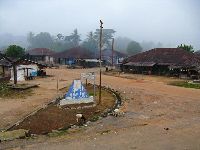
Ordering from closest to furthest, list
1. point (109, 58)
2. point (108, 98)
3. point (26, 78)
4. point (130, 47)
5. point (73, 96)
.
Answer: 1. point (73, 96)
2. point (108, 98)
3. point (26, 78)
4. point (109, 58)
5. point (130, 47)

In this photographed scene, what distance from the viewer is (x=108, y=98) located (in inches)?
1171

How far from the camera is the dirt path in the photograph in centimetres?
1650

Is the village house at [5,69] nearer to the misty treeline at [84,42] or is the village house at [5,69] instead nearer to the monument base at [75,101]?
the monument base at [75,101]

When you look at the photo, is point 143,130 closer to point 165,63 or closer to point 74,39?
point 165,63

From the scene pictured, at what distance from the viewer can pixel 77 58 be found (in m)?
82.4

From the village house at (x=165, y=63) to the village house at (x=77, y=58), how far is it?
1706 cm

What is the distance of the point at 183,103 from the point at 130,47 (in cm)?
10162

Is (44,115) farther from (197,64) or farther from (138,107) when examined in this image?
(197,64)

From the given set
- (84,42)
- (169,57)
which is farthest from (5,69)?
(84,42)

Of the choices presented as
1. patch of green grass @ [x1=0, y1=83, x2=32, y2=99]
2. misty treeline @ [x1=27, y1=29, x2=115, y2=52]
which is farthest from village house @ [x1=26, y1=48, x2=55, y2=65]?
patch of green grass @ [x1=0, y1=83, x2=32, y2=99]

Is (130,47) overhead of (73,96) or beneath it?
overhead

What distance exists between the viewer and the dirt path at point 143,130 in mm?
16500

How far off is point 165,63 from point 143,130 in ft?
122

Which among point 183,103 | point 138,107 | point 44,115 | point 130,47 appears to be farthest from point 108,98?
point 130,47
